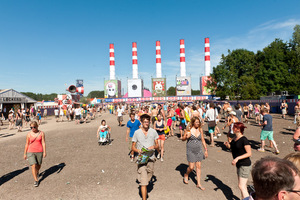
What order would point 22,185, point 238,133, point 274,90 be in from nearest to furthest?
point 238,133
point 22,185
point 274,90

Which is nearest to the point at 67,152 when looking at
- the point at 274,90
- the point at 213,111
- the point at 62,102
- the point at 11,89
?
the point at 213,111

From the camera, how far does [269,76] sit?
34062 millimetres

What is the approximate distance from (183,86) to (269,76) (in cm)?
2542

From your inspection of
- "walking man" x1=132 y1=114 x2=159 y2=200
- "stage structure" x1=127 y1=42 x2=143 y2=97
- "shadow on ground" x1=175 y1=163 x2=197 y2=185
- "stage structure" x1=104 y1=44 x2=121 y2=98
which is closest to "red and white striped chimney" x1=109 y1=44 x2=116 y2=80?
"stage structure" x1=104 y1=44 x2=121 y2=98

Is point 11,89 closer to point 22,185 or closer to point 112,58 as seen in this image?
point 22,185

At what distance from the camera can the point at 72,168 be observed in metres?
6.11

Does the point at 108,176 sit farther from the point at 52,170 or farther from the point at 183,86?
the point at 183,86

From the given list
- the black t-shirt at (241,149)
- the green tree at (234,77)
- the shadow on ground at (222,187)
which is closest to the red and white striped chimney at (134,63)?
the green tree at (234,77)

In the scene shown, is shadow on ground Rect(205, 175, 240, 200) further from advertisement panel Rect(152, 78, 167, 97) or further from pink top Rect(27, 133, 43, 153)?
advertisement panel Rect(152, 78, 167, 97)

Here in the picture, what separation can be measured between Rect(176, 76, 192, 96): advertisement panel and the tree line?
1899 centimetres

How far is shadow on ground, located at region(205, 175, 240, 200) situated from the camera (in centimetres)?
405

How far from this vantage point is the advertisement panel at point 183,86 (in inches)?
2224

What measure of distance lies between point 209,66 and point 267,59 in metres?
21.8

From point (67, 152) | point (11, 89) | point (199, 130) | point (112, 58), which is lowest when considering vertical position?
point (67, 152)
